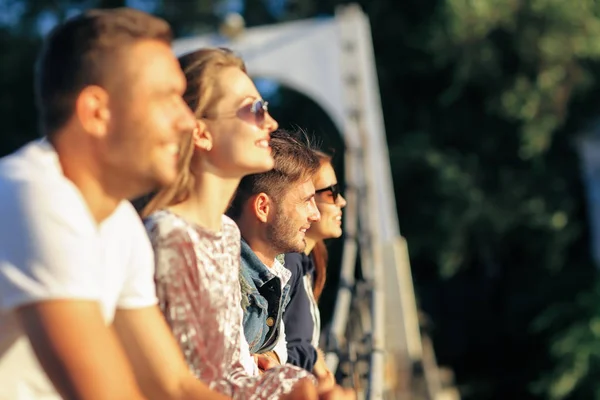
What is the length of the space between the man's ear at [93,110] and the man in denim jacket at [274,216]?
55 cm

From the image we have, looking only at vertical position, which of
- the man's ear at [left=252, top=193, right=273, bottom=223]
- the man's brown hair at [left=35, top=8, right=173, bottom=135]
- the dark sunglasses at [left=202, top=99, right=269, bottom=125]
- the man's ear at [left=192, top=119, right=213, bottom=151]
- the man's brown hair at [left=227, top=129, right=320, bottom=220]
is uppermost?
the man's brown hair at [left=35, top=8, right=173, bottom=135]

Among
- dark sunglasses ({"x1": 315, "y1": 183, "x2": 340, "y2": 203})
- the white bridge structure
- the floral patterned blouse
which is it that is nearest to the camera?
the floral patterned blouse

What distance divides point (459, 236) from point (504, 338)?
1.45 m

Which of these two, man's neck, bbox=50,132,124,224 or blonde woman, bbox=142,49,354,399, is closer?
man's neck, bbox=50,132,124,224

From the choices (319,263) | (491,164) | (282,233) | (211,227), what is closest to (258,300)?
(282,233)

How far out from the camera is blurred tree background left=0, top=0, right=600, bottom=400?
8.70m

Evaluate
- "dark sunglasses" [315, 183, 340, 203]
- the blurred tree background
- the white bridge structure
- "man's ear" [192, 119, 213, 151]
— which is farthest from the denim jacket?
the blurred tree background

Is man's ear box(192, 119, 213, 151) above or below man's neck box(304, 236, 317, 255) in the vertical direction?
above

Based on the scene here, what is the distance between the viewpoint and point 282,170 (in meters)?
1.45

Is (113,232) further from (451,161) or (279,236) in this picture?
(451,161)

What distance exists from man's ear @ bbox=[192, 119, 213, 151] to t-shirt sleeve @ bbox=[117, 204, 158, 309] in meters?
0.18

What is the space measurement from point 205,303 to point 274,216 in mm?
400

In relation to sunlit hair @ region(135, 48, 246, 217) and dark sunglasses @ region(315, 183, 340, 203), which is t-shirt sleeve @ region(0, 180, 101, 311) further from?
dark sunglasses @ region(315, 183, 340, 203)

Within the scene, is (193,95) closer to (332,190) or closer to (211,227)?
(211,227)
